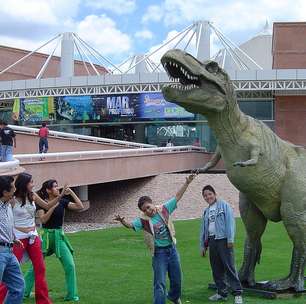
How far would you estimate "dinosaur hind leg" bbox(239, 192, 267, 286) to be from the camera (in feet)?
30.1

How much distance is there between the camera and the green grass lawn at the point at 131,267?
29.9 feet

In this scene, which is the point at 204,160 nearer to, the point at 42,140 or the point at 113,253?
the point at 42,140

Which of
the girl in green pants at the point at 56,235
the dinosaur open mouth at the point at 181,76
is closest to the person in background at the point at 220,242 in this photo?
the dinosaur open mouth at the point at 181,76

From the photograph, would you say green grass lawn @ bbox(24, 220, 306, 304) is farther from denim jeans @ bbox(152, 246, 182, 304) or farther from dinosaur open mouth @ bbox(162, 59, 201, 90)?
dinosaur open mouth @ bbox(162, 59, 201, 90)

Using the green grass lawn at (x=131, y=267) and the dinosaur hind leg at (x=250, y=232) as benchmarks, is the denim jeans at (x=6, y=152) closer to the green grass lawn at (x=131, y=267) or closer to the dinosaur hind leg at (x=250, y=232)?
the green grass lawn at (x=131, y=267)

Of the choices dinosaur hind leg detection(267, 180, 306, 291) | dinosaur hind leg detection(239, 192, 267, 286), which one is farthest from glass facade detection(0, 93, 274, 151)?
dinosaur hind leg detection(267, 180, 306, 291)

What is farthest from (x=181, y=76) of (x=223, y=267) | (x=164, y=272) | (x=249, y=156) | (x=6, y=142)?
(x=6, y=142)

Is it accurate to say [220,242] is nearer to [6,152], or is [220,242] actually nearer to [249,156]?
[249,156]

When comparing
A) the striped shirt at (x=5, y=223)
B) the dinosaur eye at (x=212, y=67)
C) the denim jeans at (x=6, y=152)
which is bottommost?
the striped shirt at (x=5, y=223)

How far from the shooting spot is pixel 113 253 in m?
14.2

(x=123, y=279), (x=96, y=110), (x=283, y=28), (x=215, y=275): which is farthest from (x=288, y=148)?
(x=283, y=28)

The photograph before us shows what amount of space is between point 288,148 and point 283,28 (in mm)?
41147

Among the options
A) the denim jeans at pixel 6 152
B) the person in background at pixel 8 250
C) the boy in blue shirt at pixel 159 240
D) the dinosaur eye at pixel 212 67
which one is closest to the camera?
the person in background at pixel 8 250

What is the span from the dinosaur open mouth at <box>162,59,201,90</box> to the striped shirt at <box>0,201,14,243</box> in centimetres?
257
